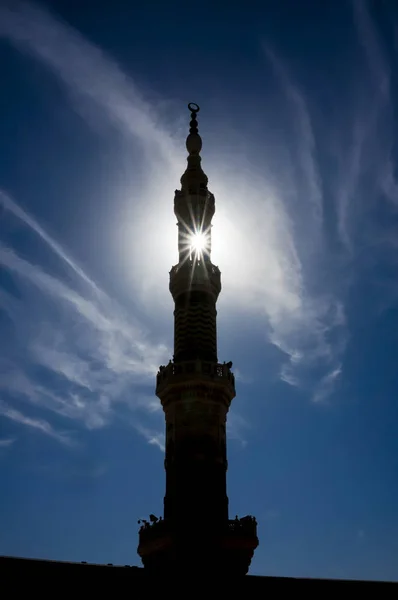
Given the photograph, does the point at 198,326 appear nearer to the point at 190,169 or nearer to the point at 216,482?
the point at 216,482

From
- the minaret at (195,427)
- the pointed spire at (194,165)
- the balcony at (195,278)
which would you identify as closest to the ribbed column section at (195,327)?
the minaret at (195,427)

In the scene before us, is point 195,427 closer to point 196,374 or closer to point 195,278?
point 196,374

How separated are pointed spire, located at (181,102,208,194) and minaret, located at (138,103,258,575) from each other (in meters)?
0.14

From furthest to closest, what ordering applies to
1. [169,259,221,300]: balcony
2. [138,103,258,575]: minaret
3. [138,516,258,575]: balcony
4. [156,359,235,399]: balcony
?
[169,259,221,300]: balcony
[156,359,235,399]: balcony
[138,103,258,575]: minaret
[138,516,258,575]: balcony

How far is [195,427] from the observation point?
40.6 m

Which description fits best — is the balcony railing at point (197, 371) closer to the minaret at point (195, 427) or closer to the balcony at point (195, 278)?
the minaret at point (195, 427)

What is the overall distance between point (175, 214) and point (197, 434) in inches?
650

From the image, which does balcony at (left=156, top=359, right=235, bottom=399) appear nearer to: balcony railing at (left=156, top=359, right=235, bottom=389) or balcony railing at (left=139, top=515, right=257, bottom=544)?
balcony railing at (left=156, top=359, right=235, bottom=389)

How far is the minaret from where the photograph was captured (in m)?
37.6

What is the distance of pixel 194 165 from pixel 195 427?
20009 mm

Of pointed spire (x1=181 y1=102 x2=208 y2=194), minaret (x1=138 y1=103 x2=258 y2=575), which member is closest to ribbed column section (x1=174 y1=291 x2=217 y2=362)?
minaret (x1=138 y1=103 x2=258 y2=575)

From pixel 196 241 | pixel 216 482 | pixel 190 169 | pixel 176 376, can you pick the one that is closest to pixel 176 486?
pixel 216 482

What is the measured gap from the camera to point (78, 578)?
30469 millimetres

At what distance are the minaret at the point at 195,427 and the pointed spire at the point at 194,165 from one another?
14cm
